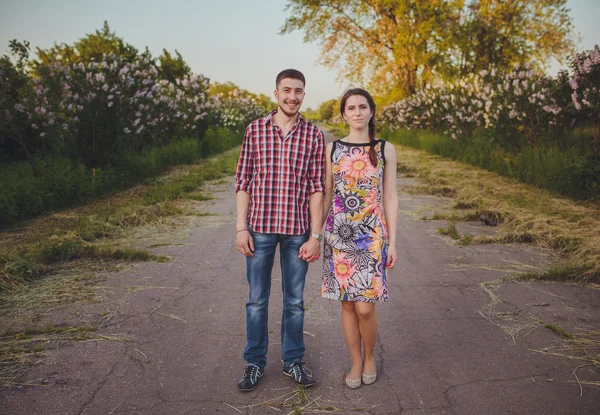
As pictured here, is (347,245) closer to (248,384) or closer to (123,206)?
(248,384)

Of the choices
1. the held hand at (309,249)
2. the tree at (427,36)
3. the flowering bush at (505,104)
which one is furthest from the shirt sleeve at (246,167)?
the tree at (427,36)

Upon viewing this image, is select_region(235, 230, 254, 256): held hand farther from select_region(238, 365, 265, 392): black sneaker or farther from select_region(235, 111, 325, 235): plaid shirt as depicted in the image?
select_region(238, 365, 265, 392): black sneaker

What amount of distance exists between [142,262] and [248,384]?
112 inches

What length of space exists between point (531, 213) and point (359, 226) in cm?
474

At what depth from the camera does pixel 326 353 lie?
10.3ft

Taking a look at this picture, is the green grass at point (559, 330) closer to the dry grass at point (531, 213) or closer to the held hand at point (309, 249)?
the dry grass at point (531, 213)

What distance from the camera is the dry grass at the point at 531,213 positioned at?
4.83 meters

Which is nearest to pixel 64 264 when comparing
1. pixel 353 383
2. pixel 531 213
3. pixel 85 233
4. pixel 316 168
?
pixel 85 233

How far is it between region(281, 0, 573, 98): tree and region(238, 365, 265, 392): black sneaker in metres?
20.4

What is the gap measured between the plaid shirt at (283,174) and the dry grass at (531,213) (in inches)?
122

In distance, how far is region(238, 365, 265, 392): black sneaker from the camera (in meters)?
2.65


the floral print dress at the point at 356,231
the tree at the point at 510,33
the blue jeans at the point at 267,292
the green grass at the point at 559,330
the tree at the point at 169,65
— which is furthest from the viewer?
the tree at the point at 169,65

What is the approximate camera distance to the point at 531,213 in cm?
643

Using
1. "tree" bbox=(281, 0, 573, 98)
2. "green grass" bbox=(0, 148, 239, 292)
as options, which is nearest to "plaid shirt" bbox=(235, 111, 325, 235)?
"green grass" bbox=(0, 148, 239, 292)
